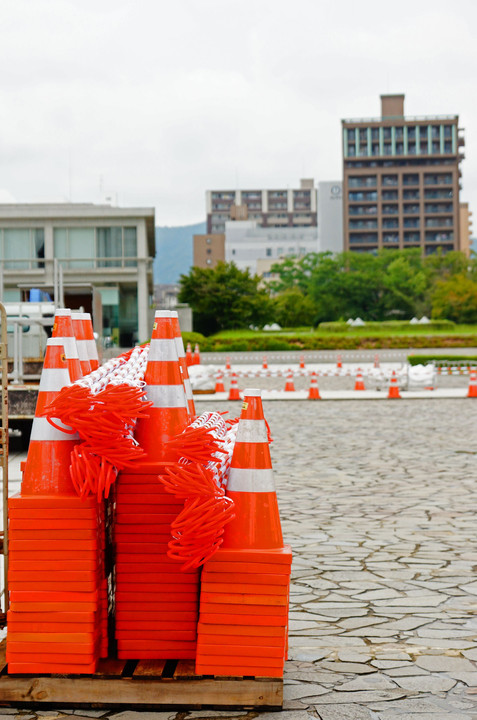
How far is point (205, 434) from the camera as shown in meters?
3.57

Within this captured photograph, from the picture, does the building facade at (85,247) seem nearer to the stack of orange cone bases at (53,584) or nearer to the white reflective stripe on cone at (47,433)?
the white reflective stripe on cone at (47,433)

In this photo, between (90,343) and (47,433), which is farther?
(90,343)

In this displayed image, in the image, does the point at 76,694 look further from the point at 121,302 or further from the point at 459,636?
the point at 121,302

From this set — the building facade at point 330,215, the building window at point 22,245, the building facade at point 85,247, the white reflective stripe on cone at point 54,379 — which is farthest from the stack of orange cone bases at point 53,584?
the building facade at point 330,215

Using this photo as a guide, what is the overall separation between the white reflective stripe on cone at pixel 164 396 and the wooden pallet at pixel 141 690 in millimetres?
1157

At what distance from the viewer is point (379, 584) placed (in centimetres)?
524

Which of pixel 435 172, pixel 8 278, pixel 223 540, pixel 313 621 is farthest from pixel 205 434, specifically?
pixel 435 172

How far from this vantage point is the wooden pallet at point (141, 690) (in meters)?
3.39

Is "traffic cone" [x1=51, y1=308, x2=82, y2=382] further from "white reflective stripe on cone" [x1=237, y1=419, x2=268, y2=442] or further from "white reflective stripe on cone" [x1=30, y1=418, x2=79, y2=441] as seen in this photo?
"white reflective stripe on cone" [x1=237, y1=419, x2=268, y2=442]

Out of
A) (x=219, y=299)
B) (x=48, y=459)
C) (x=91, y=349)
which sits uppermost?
(x=219, y=299)

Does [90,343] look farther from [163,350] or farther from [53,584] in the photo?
[53,584]

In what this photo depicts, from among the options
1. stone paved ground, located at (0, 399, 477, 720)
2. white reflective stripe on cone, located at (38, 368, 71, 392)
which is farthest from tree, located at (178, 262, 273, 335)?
white reflective stripe on cone, located at (38, 368, 71, 392)

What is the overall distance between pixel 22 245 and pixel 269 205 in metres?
133

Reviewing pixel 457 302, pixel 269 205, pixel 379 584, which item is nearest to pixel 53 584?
pixel 379 584
